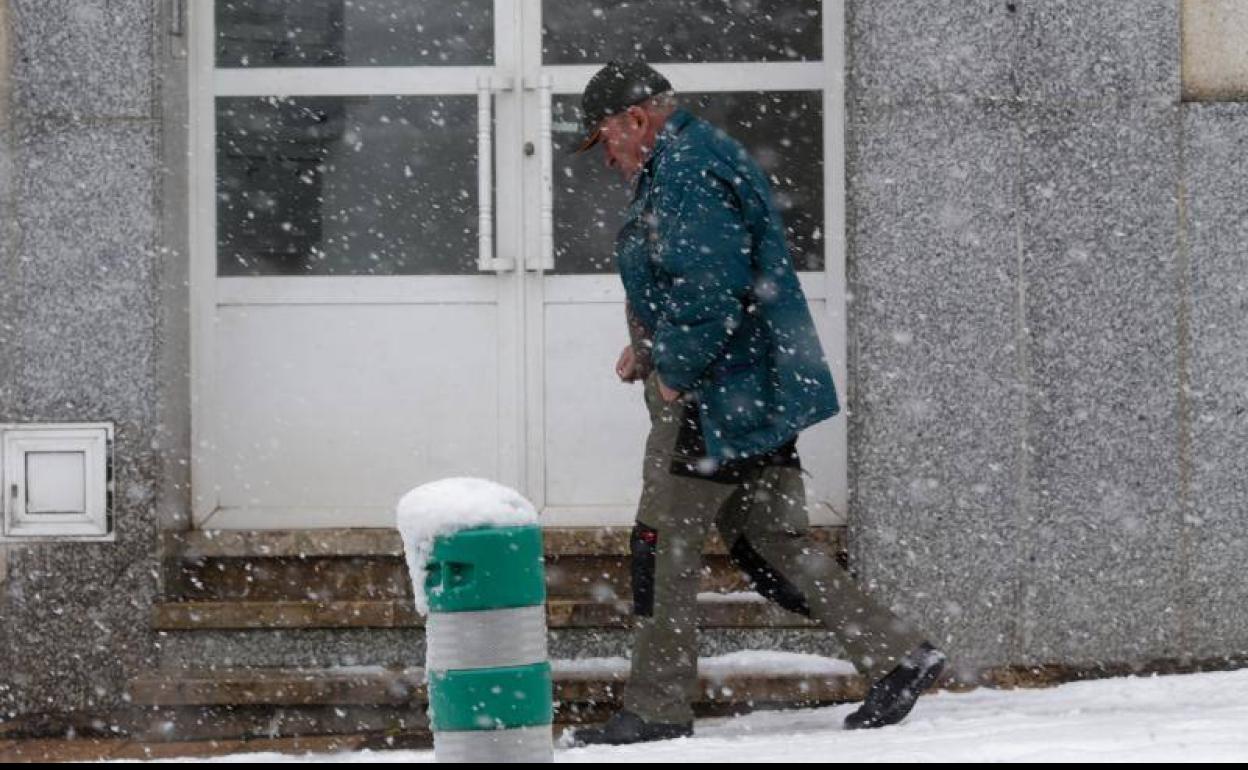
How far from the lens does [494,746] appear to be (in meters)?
3.27

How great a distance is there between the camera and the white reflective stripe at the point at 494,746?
3270 mm

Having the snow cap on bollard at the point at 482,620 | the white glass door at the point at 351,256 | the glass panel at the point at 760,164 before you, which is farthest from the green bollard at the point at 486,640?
the glass panel at the point at 760,164

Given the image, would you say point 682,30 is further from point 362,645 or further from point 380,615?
point 362,645

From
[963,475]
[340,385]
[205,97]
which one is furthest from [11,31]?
[963,475]

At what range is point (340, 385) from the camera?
6.82 metres

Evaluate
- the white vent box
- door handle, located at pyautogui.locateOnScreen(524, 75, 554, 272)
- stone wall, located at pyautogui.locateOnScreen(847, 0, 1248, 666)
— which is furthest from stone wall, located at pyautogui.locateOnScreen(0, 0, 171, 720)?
stone wall, located at pyautogui.locateOnScreen(847, 0, 1248, 666)

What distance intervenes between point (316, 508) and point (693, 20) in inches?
87.9

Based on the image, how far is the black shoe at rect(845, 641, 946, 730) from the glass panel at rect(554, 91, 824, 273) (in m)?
1.99

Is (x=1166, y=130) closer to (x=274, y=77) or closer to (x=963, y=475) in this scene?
(x=963, y=475)

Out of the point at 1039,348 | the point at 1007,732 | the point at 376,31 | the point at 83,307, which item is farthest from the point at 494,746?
the point at 376,31

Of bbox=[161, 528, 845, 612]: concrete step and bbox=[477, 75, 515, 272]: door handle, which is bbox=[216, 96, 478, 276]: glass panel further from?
bbox=[161, 528, 845, 612]: concrete step

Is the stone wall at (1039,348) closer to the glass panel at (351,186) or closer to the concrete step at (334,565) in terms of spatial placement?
the concrete step at (334,565)

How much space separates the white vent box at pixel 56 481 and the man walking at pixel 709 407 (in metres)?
2.09

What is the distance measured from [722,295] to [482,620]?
188cm
